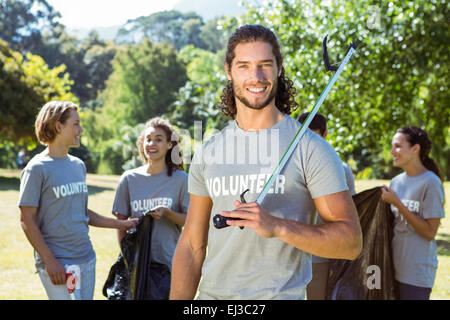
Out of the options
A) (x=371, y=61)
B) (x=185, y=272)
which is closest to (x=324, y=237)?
(x=185, y=272)

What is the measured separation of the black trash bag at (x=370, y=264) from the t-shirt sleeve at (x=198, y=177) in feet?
8.33

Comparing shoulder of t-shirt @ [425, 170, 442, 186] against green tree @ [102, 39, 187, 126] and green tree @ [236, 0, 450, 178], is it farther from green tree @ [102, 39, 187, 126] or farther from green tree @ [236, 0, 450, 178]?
green tree @ [102, 39, 187, 126]

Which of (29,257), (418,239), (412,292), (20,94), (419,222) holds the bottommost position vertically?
(29,257)

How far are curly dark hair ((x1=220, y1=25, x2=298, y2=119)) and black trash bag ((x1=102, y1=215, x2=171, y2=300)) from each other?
1.57 meters

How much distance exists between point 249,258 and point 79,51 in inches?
1970

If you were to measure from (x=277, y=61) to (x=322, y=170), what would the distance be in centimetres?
53

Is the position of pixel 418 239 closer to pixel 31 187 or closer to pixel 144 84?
pixel 31 187

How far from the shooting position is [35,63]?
23.5 m

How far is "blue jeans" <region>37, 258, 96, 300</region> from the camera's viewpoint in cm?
356

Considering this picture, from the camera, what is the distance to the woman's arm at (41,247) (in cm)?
348

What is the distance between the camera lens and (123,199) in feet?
14.3

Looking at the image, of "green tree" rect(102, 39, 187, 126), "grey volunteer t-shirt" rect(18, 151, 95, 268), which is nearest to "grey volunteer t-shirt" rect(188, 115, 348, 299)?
"grey volunteer t-shirt" rect(18, 151, 95, 268)

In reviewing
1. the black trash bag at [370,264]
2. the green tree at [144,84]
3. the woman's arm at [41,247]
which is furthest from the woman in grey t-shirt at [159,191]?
the green tree at [144,84]

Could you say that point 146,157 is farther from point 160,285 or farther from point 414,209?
point 414,209
